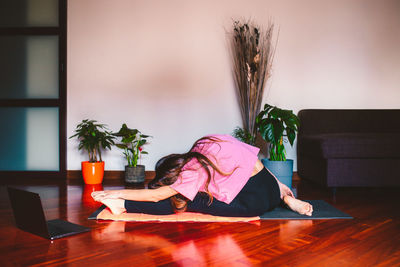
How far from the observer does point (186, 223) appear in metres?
1.96

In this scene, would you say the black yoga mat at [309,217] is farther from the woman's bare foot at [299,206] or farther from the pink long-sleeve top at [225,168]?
the pink long-sleeve top at [225,168]

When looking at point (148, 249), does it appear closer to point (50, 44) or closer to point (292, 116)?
point (292, 116)

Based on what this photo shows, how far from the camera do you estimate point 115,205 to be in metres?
2.00

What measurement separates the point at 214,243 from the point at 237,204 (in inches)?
16.7

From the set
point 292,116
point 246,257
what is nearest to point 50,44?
point 292,116

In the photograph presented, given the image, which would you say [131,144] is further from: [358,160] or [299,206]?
[358,160]

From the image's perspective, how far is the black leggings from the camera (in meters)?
1.98

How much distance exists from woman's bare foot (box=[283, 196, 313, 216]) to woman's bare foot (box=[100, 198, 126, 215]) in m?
1.07

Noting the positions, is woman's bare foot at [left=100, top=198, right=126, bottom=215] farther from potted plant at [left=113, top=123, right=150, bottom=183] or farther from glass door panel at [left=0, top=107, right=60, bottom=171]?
glass door panel at [left=0, top=107, right=60, bottom=171]

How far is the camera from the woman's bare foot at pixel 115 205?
6.48ft

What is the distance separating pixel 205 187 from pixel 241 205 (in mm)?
273

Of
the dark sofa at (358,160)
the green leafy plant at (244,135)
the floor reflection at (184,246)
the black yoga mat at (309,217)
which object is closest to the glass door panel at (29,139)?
the green leafy plant at (244,135)

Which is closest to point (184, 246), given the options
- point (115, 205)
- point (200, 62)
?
point (115, 205)

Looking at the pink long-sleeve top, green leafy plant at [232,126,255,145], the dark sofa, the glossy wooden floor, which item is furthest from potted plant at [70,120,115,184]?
the dark sofa
